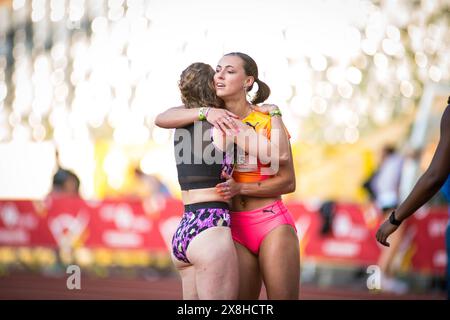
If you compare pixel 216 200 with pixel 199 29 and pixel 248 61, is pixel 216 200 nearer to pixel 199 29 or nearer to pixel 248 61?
pixel 248 61

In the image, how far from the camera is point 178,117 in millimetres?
5605

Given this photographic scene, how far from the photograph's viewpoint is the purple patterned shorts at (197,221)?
17.5ft

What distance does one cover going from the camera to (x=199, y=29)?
17609 mm

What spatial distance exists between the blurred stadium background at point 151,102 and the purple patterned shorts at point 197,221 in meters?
8.38

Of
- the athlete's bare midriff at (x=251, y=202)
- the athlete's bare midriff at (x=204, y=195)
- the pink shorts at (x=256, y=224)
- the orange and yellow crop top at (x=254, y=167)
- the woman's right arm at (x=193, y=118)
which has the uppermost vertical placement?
the woman's right arm at (x=193, y=118)

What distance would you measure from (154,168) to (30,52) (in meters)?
5.06

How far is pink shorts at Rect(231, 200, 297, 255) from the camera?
231 inches

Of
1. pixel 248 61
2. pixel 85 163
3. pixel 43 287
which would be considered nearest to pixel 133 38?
pixel 85 163

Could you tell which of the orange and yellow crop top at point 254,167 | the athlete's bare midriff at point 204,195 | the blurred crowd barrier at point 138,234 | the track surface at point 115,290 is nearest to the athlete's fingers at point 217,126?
the athlete's bare midriff at point 204,195

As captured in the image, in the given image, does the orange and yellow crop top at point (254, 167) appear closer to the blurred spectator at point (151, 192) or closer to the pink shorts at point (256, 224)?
the pink shorts at point (256, 224)

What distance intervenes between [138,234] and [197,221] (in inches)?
355

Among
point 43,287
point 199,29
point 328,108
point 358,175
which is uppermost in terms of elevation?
point 199,29

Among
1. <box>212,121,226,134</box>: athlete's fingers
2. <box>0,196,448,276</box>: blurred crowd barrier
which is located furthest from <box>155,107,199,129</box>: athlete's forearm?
<box>0,196,448,276</box>: blurred crowd barrier

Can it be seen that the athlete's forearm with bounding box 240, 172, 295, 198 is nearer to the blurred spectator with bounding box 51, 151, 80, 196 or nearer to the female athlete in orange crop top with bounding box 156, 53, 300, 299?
the female athlete in orange crop top with bounding box 156, 53, 300, 299
